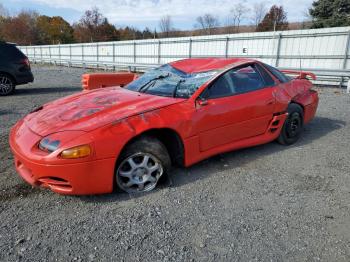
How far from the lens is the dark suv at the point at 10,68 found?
31.9ft

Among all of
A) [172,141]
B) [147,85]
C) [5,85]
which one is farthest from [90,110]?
[5,85]

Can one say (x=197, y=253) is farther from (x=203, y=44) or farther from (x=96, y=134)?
(x=203, y=44)

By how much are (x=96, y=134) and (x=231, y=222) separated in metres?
1.52

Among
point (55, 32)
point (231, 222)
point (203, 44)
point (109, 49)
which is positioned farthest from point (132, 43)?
point (55, 32)

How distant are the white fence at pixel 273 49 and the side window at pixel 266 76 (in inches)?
88.1

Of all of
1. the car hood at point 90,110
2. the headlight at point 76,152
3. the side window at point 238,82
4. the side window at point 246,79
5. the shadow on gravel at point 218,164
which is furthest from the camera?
the side window at point 246,79

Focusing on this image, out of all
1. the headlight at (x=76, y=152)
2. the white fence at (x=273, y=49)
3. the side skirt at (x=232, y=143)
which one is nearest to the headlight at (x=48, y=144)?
the headlight at (x=76, y=152)

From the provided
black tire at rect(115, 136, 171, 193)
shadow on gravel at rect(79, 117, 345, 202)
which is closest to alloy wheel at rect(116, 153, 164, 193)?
black tire at rect(115, 136, 171, 193)

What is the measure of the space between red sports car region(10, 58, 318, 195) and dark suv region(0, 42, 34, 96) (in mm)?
7170

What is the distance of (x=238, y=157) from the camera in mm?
4324

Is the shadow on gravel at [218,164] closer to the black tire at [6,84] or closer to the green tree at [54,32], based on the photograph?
the black tire at [6,84]

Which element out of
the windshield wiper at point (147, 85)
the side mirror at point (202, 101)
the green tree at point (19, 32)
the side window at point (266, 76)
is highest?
the green tree at point (19, 32)

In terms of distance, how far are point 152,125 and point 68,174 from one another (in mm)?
977

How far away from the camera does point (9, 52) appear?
988 centimetres
